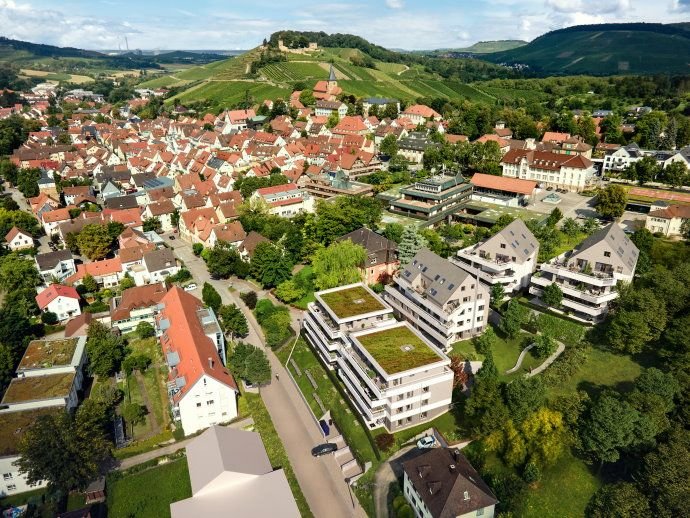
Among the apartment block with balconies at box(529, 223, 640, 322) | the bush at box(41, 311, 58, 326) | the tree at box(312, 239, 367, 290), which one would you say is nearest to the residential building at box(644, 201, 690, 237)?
the apartment block with balconies at box(529, 223, 640, 322)

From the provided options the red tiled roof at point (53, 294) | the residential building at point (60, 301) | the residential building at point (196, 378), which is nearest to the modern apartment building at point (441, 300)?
the residential building at point (196, 378)

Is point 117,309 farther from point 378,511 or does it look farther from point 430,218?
point 430,218

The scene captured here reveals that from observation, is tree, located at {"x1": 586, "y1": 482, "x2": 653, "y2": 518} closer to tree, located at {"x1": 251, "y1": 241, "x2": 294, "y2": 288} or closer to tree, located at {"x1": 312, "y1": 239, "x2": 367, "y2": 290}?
tree, located at {"x1": 312, "y1": 239, "x2": 367, "y2": 290}

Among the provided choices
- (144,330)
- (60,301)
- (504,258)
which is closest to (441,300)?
(504,258)

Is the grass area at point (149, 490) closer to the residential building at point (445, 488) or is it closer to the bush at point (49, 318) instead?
the residential building at point (445, 488)

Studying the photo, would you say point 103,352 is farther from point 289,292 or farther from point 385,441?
point 385,441

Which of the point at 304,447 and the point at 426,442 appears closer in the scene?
the point at 426,442
